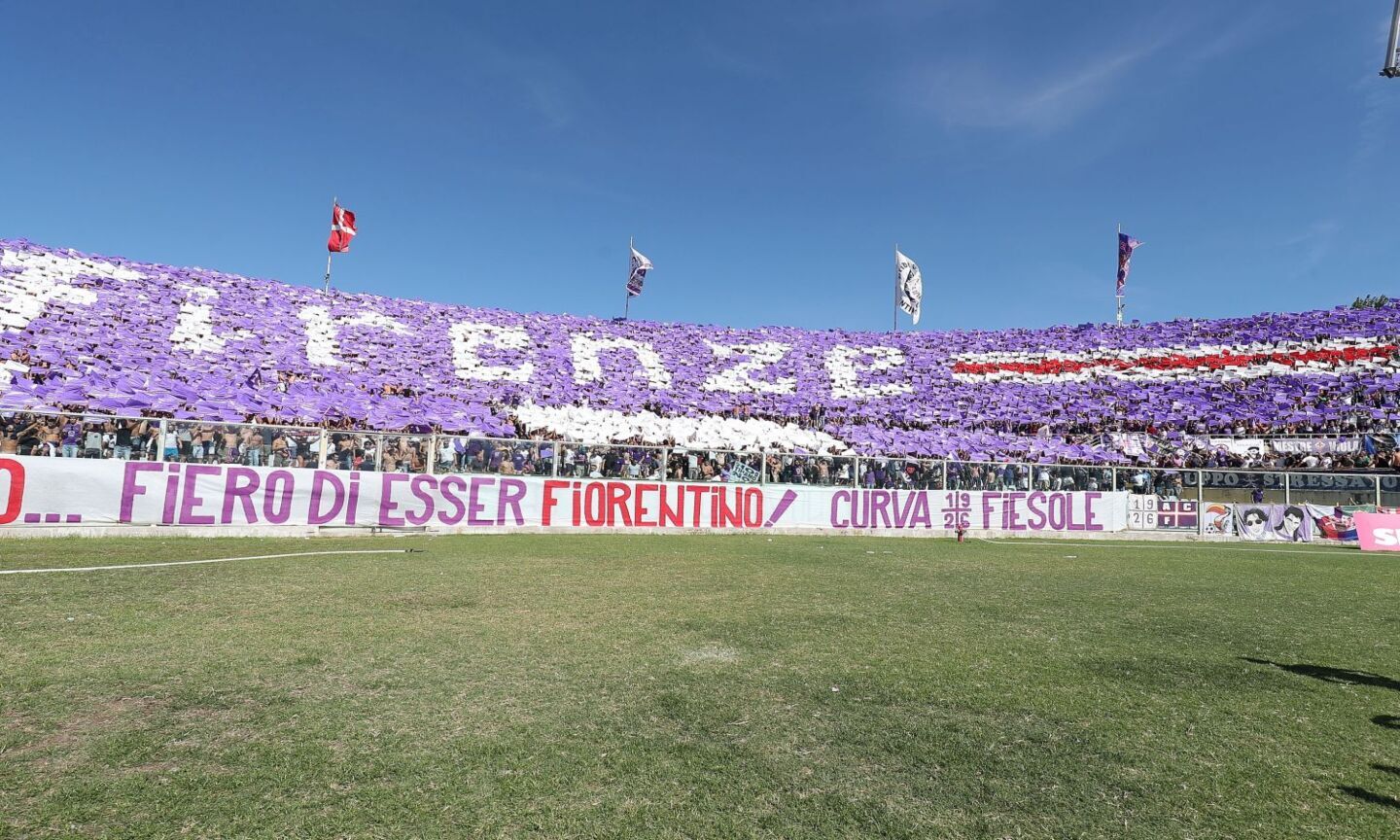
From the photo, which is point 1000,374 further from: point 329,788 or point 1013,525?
point 329,788

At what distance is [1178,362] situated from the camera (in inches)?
1668

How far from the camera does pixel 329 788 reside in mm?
3301

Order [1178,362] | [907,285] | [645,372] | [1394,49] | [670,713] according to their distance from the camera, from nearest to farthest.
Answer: [670,713]
[1394,49]
[645,372]
[1178,362]
[907,285]

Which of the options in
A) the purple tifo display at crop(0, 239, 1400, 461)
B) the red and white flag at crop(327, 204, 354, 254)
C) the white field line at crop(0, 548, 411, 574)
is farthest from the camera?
the red and white flag at crop(327, 204, 354, 254)

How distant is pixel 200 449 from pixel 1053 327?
168 feet

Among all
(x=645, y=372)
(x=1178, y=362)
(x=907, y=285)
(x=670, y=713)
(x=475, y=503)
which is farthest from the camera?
(x=907, y=285)

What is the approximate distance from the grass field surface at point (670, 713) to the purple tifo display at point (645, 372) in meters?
20.6

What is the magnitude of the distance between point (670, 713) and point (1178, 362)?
47.4m

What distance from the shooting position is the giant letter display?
12.9 meters

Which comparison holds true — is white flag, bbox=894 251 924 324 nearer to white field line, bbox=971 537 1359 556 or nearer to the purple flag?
the purple flag

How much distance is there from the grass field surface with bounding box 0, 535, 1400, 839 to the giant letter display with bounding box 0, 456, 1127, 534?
4684 millimetres

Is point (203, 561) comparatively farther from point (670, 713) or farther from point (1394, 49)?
point (1394, 49)

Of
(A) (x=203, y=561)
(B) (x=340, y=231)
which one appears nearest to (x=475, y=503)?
(A) (x=203, y=561)

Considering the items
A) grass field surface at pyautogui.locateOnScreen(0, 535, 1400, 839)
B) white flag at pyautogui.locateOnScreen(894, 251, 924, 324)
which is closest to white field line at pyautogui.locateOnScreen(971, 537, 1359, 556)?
grass field surface at pyautogui.locateOnScreen(0, 535, 1400, 839)
